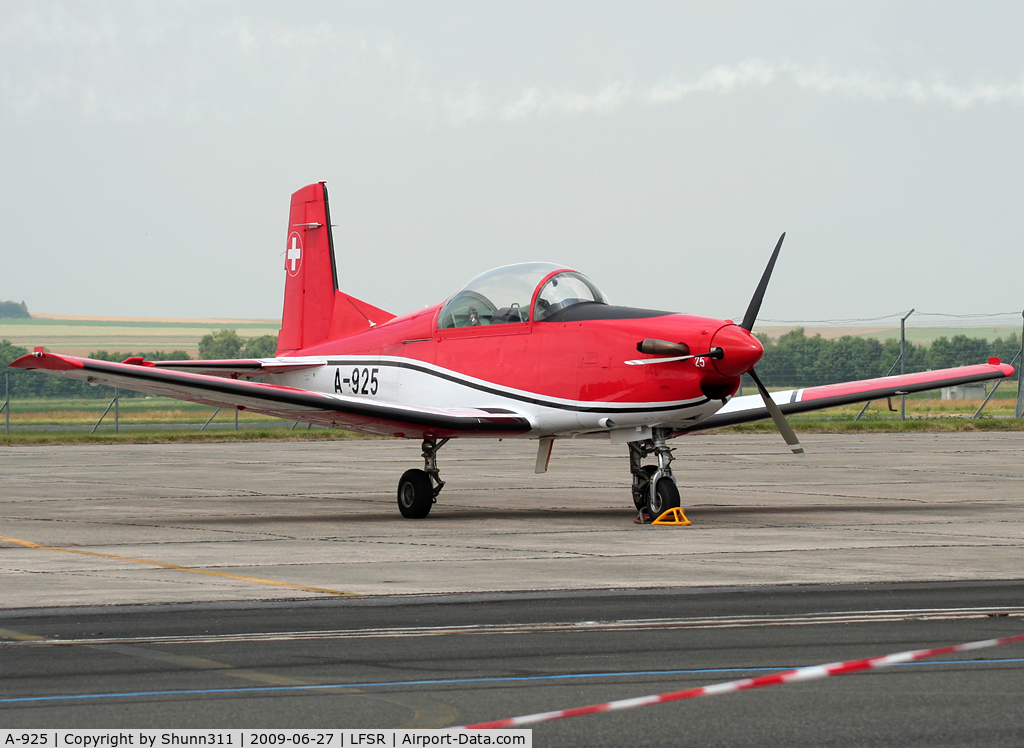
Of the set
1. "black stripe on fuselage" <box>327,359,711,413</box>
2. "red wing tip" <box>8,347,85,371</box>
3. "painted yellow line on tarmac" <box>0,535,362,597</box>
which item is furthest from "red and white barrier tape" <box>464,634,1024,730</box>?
"red wing tip" <box>8,347,85,371</box>

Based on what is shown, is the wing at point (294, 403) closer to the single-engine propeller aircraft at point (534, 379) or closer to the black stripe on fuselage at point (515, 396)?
the single-engine propeller aircraft at point (534, 379)

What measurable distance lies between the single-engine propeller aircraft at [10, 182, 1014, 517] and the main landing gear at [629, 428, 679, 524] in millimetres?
16

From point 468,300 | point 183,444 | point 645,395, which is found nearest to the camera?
point 645,395

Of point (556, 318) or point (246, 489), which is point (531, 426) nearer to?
point (556, 318)

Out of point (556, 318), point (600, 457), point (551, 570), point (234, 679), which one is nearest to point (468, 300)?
point (556, 318)

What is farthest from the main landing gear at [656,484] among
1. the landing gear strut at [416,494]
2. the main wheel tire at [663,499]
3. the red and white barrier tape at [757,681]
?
the red and white barrier tape at [757,681]

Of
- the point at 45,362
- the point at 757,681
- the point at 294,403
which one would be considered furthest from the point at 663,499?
the point at 757,681

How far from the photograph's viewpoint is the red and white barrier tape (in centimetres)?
471

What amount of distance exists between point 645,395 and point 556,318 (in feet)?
→ 5.22

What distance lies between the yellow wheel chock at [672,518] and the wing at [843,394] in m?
2.80

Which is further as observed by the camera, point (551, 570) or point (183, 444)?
point (183, 444)

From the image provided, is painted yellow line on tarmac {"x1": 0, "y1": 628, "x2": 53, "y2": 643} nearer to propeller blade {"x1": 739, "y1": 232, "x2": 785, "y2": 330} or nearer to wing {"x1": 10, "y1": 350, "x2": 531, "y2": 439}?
wing {"x1": 10, "y1": 350, "x2": 531, "y2": 439}

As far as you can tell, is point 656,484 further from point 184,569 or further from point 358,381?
point 184,569

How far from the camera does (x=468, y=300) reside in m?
14.7
